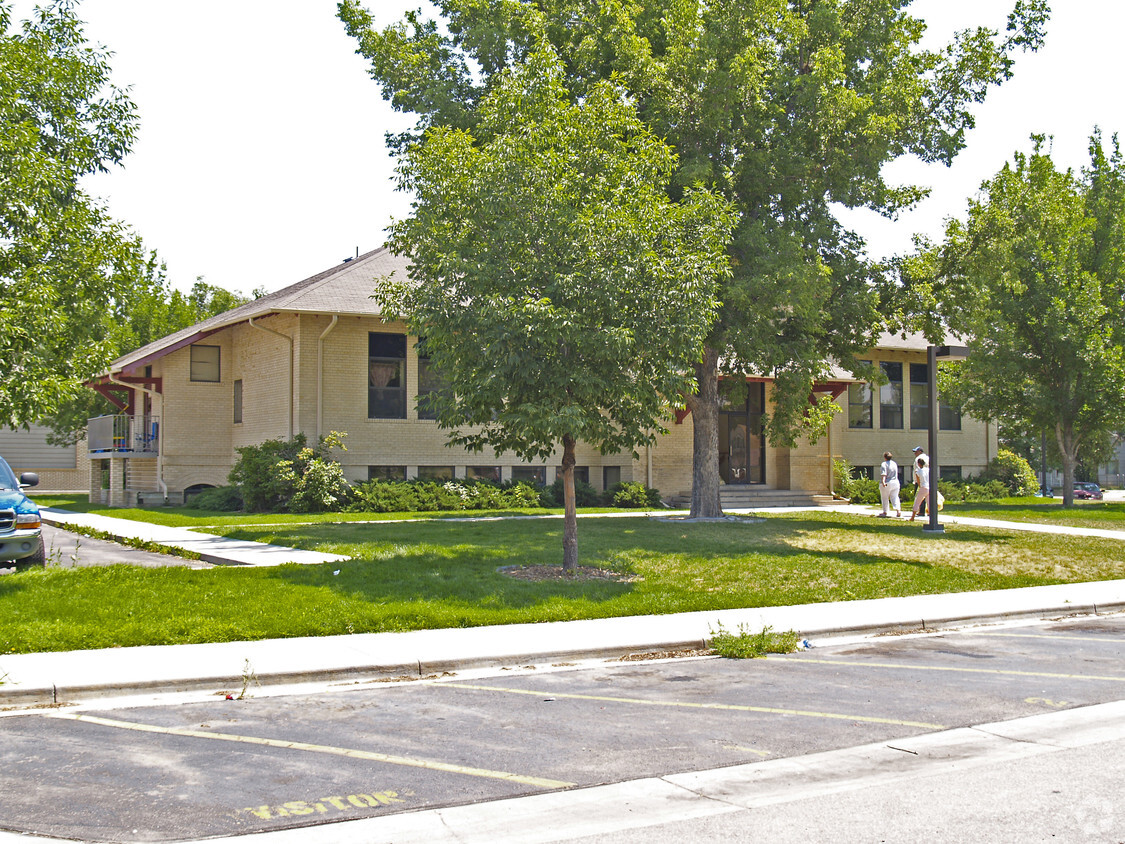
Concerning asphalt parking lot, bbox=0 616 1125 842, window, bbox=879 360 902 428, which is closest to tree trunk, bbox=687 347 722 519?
asphalt parking lot, bbox=0 616 1125 842

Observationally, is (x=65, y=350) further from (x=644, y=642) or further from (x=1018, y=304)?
(x=1018, y=304)

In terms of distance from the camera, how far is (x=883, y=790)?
568cm

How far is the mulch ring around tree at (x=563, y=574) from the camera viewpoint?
A: 44.7 feet

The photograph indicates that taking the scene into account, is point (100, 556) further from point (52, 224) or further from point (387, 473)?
point (387, 473)

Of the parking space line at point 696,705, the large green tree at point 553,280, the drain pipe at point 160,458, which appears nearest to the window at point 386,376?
the drain pipe at point 160,458

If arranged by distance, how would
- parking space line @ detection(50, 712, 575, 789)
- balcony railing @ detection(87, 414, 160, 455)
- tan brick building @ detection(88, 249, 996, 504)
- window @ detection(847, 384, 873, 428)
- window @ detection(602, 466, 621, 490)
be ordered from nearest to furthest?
parking space line @ detection(50, 712, 575, 789) → tan brick building @ detection(88, 249, 996, 504) → window @ detection(602, 466, 621, 490) → balcony railing @ detection(87, 414, 160, 455) → window @ detection(847, 384, 873, 428)

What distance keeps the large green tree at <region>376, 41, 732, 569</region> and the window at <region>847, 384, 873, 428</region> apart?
25.2 meters

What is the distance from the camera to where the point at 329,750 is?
643 cm

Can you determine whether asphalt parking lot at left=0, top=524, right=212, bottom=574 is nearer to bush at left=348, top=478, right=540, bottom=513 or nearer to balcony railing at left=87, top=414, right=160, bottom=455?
bush at left=348, top=478, right=540, bottom=513

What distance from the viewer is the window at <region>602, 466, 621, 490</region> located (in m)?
32.1

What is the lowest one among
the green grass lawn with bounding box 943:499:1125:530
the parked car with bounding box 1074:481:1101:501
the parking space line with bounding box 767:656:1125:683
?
the parked car with bounding box 1074:481:1101:501

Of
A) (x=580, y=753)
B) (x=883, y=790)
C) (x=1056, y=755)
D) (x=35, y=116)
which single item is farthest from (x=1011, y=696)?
(x=35, y=116)

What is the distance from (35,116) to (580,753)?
13.8m

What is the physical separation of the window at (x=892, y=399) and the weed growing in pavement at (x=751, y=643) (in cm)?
2998
